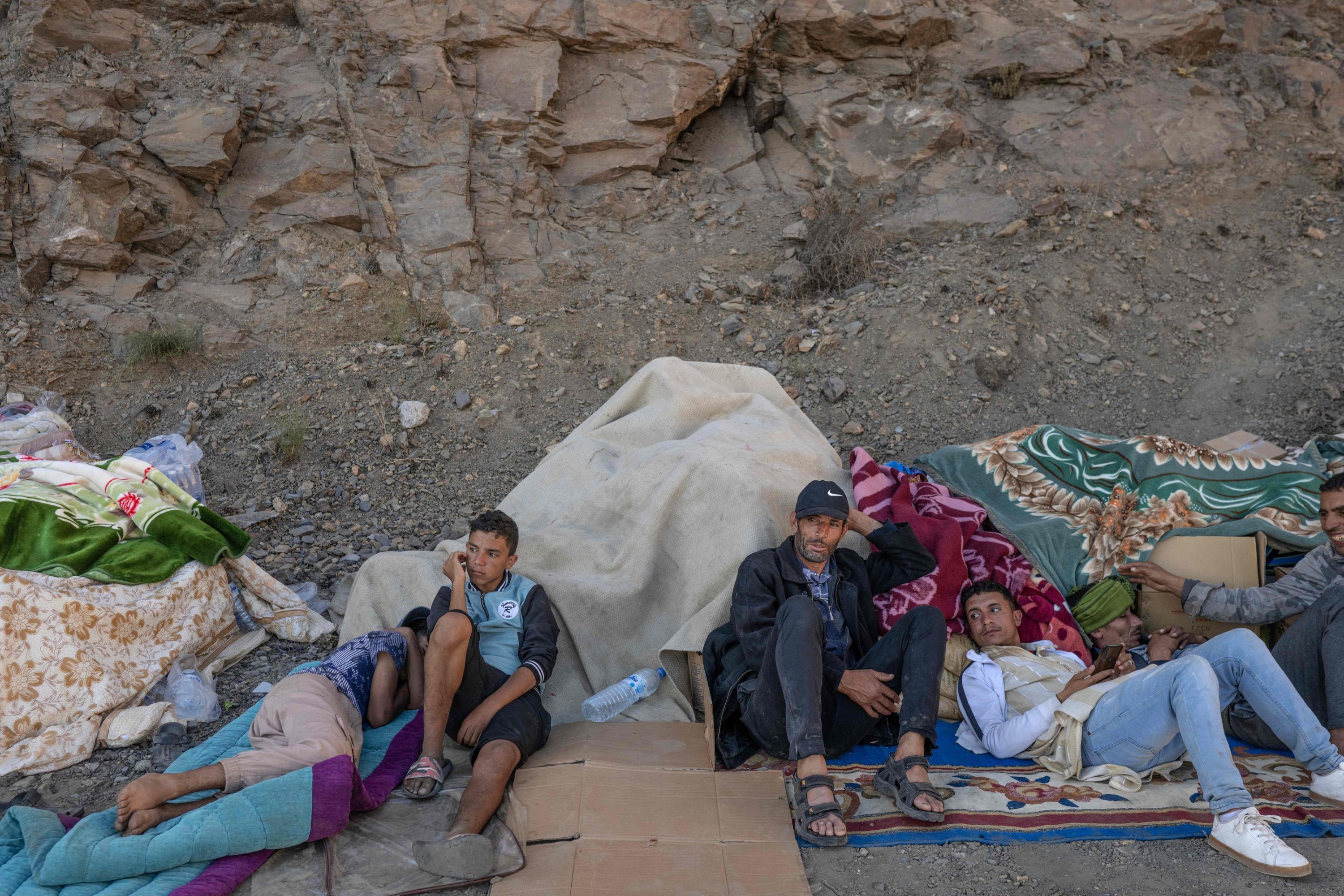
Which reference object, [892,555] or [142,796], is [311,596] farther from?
[892,555]

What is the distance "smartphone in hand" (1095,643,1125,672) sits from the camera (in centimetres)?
320

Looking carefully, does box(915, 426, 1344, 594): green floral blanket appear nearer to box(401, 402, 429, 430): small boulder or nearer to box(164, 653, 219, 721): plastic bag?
box(401, 402, 429, 430): small boulder

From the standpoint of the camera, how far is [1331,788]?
2783 millimetres

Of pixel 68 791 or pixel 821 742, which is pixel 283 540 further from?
pixel 821 742

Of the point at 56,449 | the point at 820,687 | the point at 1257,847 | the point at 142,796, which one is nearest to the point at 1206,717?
the point at 1257,847

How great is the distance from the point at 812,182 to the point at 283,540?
5.08 metres

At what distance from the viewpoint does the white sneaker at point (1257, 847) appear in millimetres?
2471

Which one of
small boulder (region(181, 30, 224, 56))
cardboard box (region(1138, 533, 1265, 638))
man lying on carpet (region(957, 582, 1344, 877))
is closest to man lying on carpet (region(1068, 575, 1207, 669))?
cardboard box (region(1138, 533, 1265, 638))

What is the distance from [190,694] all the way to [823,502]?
8.34ft

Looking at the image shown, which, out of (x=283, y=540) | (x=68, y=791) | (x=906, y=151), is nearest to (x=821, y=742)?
(x=68, y=791)

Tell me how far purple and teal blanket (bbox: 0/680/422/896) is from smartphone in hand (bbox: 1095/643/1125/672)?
96.8 inches

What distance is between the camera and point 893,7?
809 cm

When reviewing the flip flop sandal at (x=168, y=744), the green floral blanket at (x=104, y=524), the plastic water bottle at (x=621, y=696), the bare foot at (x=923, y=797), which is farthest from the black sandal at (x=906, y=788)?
the green floral blanket at (x=104, y=524)

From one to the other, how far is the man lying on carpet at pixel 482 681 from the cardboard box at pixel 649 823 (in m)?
0.12
